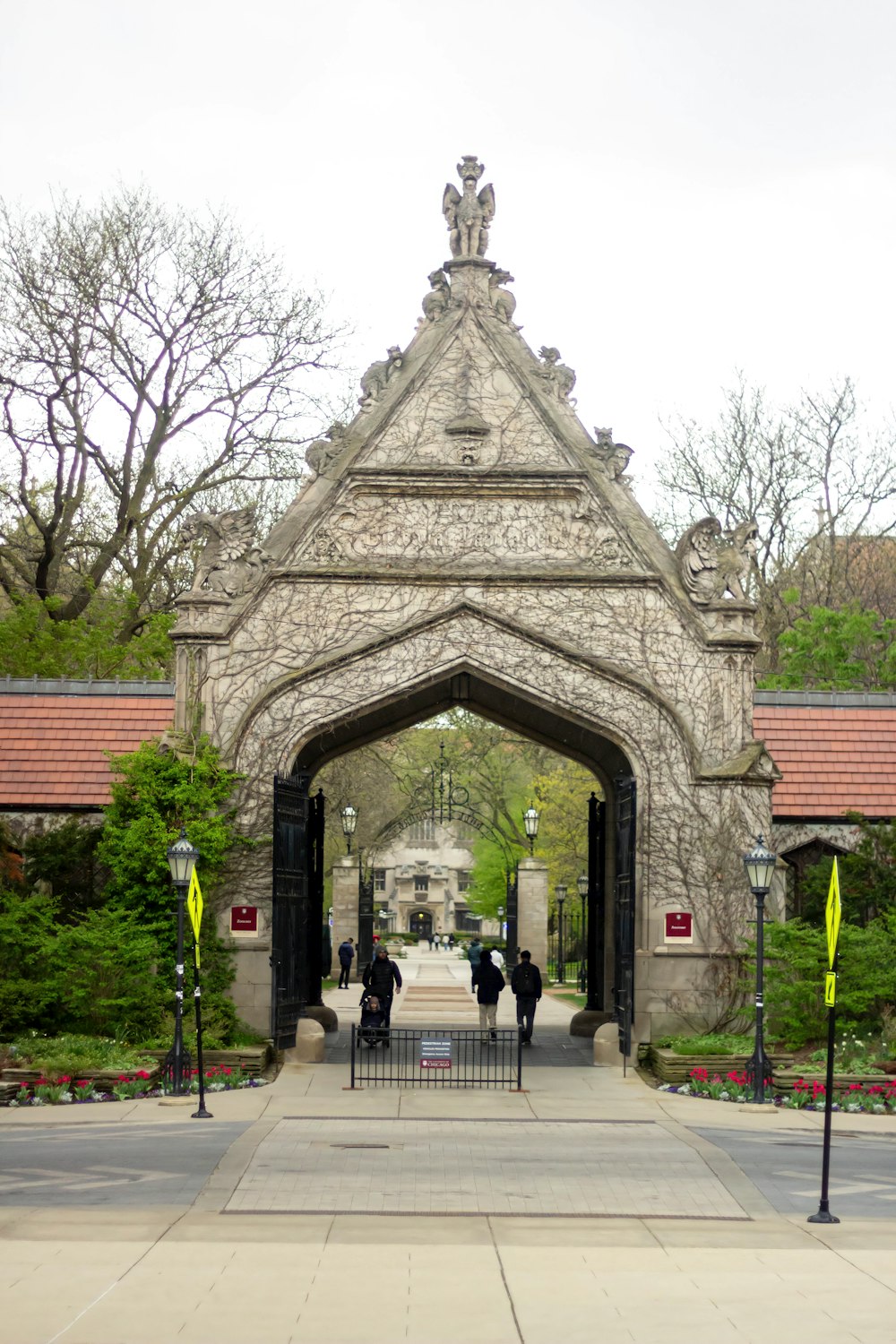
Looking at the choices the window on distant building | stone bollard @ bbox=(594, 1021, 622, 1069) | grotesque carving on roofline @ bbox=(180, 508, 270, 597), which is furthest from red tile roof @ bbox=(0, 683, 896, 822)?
the window on distant building

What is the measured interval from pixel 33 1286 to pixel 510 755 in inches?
2074

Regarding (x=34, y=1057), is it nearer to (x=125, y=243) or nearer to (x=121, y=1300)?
(x=121, y=1300)

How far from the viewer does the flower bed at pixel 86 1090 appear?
17.7 meters

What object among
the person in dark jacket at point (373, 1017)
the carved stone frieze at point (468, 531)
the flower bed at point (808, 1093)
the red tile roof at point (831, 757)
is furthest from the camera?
the red tile roof at point (831, 757)

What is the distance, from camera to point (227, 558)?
71.9 feet

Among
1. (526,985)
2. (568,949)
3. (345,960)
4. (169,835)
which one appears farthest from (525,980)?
(568,949)

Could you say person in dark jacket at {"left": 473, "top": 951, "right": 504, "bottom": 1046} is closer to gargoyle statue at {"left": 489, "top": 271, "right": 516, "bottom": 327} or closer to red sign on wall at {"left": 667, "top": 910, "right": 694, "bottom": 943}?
red sign on wall at {"left": 667, "top": 910, "right": 694, "bottom": 943}

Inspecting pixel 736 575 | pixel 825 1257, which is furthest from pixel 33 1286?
pixel 736 575

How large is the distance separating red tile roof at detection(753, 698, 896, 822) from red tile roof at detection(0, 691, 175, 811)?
9.02 meters

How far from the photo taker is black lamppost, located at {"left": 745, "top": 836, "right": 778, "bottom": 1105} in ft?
60.1

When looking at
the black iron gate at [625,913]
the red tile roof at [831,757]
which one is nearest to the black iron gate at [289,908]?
the black iron gate at [625,913]

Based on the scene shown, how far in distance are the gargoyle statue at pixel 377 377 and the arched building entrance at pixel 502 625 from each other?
0.07m

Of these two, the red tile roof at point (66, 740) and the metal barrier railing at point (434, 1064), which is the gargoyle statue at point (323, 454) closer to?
the red tile roof at point (66, 740)

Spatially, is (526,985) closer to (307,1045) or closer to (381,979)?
(381,979)
